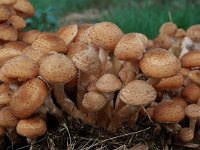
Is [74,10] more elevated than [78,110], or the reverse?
[78,110]

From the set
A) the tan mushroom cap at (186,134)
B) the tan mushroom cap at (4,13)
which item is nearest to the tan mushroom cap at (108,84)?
the tan mushroom cap at (186,134)

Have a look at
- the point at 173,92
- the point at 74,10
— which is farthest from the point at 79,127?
the point at 74,10

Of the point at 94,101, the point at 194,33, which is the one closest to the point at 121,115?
the point at 94,101

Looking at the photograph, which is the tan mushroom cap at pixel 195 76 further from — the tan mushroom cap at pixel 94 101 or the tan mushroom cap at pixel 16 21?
the tan mushroom cap at pixel 16 21

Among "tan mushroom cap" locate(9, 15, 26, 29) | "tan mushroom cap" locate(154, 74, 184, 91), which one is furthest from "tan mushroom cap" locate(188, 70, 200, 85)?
"tan mushroom cap" locate(9, 15, 26, 29)

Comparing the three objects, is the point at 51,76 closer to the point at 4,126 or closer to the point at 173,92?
the point at 4,126

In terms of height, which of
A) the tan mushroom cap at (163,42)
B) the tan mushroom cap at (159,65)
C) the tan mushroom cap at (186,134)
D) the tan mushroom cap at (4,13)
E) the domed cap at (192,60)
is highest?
the tan mushroom cap at (4,13)

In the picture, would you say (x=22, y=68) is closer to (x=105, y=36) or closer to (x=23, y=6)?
(x=105, y=36)
